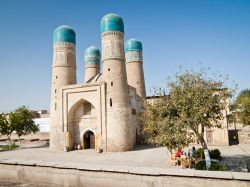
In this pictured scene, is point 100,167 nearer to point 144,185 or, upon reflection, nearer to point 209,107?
point 144,185

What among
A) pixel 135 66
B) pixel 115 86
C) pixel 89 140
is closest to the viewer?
pixel 115 86

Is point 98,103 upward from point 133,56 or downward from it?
downward

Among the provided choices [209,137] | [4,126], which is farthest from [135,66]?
[4,126]

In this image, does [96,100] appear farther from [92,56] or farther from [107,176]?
[107,176]

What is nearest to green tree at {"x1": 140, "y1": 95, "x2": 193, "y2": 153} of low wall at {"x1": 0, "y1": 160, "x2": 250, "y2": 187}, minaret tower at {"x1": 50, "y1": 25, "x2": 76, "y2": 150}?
low wall at {"x1": 0, "y1": 160, "x2": 250, "y2": 187}

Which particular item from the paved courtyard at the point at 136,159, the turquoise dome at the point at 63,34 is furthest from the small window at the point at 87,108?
the turquoise dome at the point at 63,34

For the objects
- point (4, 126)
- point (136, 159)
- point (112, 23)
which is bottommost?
point (136, 159)

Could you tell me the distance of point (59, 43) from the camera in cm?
2780

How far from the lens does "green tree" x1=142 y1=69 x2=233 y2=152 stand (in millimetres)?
11000

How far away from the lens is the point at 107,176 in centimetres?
Answer: 616

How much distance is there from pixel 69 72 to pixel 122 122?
1030 centimetres

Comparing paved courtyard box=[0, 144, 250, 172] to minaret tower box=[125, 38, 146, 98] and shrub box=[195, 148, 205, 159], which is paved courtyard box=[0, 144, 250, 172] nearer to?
shrub box=[195, 148, 205, 159]

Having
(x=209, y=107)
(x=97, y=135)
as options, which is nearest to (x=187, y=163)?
(x=209, y=107)

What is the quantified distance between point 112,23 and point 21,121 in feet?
58.5
